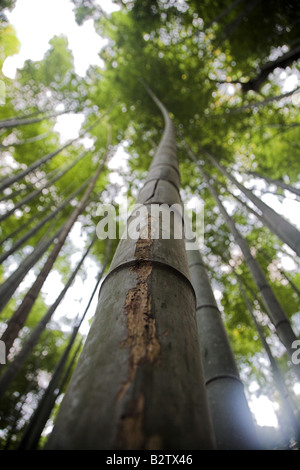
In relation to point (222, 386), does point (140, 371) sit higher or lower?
lower

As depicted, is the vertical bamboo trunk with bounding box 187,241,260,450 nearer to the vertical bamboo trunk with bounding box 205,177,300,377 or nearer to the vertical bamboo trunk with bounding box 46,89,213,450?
the vertical bamboo trunk with bounding box 205,177,300,377

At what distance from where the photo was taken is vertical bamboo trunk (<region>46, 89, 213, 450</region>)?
1.30 feet

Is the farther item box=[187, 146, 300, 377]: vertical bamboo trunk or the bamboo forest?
box=[187, 146, 300, 377]: vertical bamboo trunk

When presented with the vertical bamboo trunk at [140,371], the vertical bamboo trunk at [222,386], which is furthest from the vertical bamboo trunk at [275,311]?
the vertical bamboo trunk at [140,371]

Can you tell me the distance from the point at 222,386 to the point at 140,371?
4.43 ft

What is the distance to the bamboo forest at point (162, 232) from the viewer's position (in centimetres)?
49

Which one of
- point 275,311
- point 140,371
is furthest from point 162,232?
point 275,311

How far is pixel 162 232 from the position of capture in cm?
89

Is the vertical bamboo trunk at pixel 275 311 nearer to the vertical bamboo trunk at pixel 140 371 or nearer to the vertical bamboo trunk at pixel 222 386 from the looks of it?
the vertical bamboo trunk at pixel 222 386

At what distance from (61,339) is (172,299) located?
8742 mm

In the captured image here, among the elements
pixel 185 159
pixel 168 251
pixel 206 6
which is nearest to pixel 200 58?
pixel 206 6

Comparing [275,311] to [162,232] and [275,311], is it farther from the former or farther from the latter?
[162,232]

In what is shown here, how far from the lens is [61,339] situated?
818cm

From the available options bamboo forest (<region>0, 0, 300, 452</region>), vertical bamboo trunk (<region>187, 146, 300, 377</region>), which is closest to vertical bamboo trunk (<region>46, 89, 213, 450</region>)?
bamboo forest (<region>0, 0, 300, 452</region>)
